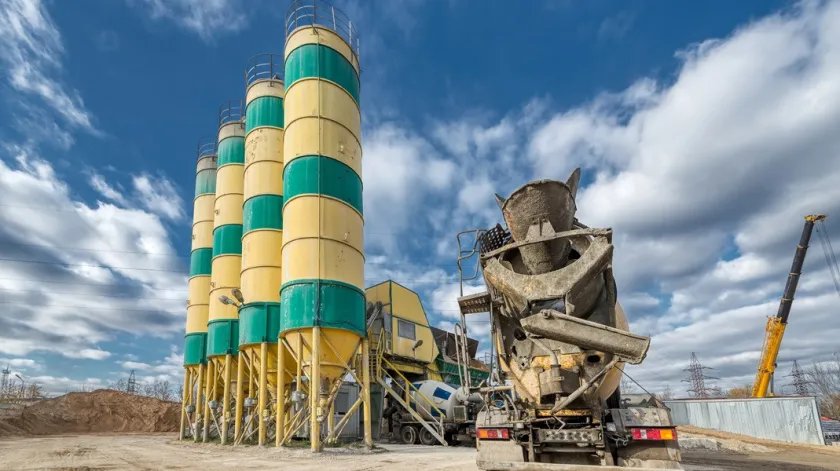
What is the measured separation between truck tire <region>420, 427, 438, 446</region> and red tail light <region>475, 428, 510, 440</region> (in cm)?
1303

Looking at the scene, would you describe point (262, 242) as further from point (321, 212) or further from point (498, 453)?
point (498, 453)

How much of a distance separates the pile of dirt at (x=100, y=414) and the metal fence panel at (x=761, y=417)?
4144 centimetres

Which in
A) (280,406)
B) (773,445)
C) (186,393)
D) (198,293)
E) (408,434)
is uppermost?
(198,293)

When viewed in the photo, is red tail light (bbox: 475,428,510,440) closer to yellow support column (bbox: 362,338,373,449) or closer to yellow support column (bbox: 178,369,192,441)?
yellow support column (bbox: 362,338,373,449)

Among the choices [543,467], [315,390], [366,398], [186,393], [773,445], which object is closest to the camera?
[543,467]

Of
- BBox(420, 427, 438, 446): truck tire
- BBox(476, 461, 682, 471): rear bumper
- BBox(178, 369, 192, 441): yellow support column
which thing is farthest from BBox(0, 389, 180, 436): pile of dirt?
BBox(476, 461, 682, 471): rear bumper

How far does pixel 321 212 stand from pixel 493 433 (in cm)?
1055

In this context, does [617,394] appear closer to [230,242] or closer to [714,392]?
[230,242]

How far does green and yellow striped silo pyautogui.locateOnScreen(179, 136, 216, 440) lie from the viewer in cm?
2356

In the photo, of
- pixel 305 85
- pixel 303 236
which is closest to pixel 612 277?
pixel 303 236

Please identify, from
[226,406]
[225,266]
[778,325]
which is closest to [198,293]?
[225,266]

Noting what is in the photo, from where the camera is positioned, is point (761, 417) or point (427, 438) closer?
point (427, 438)

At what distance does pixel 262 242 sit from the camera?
18203 mm

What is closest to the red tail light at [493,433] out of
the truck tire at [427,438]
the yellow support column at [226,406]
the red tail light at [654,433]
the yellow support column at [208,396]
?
the red tail light at [654,433]
